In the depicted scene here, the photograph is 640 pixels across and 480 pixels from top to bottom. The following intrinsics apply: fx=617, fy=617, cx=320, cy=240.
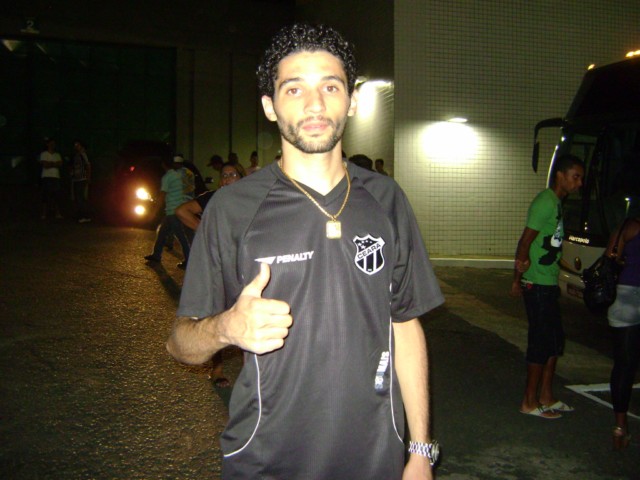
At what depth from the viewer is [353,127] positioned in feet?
55.9

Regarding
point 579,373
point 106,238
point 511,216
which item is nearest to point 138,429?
point 579,373

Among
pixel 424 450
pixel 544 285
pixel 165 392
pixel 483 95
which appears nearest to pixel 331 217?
pixel 424 450

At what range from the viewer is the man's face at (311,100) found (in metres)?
2.03

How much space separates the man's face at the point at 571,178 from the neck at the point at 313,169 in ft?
12.3

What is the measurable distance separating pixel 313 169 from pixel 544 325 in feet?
12.0

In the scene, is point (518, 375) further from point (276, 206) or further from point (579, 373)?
point (276, 206)

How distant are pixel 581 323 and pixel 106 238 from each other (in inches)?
390

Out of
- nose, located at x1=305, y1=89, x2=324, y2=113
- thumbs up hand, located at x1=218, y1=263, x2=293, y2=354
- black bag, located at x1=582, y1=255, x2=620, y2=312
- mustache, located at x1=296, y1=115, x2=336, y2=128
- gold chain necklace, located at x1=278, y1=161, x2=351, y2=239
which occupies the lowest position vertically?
black bag, located at x1=582, y1=255, x2=620, y2=312

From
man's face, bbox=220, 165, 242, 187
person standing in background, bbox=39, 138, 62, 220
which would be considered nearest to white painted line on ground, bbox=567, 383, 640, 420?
man's face, bbox=220, 165, 242, 187

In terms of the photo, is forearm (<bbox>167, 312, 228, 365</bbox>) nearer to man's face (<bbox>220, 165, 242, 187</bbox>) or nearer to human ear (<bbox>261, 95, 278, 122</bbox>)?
human ear (<bbox>261, 95, 278, 122</bbox>)

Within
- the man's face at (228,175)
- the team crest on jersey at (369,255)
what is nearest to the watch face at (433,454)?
the team crest on jersey at (369,255)

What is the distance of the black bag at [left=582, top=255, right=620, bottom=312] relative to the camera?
486 centimetres

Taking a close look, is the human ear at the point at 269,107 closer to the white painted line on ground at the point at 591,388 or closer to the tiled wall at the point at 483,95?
the white painted line on ground at the point at 591,388

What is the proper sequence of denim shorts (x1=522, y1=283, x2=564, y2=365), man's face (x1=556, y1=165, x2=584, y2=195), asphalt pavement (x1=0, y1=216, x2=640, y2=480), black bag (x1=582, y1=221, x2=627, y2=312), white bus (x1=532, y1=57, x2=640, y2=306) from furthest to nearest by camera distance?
white bus (x1=532, y1=57, x2=640, y2=306) < man's face (x1=556, y1=165, x2=584, y2=195) < denim shorts (x1=522, y1=283, x2=564, y2=365) < black bag (x1=582, y1=221, x2=627, y2=312) < asphalt pavement (x1=0, y1=216, x2=640, y2=480)
